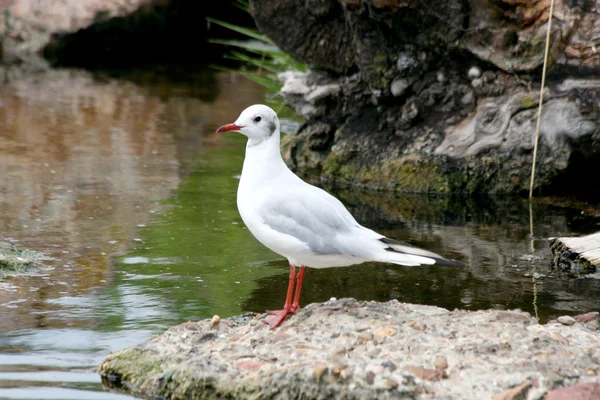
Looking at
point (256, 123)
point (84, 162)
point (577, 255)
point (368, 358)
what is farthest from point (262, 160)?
point (84, 162)

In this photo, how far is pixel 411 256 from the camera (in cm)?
379

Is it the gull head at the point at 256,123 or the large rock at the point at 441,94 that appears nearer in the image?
the gull head at the point at 256,123

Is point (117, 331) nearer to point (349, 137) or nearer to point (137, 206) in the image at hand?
point (137, 206)

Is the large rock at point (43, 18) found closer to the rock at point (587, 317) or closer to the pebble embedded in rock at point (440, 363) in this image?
the rock at point (587, 317)

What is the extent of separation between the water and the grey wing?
30.0 inches

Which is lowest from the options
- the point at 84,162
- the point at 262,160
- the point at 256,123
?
the point at 84,162

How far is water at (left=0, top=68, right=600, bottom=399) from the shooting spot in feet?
13.8

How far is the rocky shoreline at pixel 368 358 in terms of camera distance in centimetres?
323

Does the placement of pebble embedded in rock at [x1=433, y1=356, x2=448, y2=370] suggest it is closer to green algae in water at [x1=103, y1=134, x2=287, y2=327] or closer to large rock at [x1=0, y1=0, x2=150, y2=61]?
green algae in water at [x1=103, y1=134, x2=287, y2=327]

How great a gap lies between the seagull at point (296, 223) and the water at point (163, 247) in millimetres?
706

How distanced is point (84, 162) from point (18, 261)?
2794 millimetres

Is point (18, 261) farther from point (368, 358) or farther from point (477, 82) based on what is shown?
point (477, 82)

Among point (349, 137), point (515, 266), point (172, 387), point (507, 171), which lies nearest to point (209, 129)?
point (349, 137)

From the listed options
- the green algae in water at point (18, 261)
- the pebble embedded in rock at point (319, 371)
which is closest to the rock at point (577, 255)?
the pebble embedded in rock at point (319, 371)
